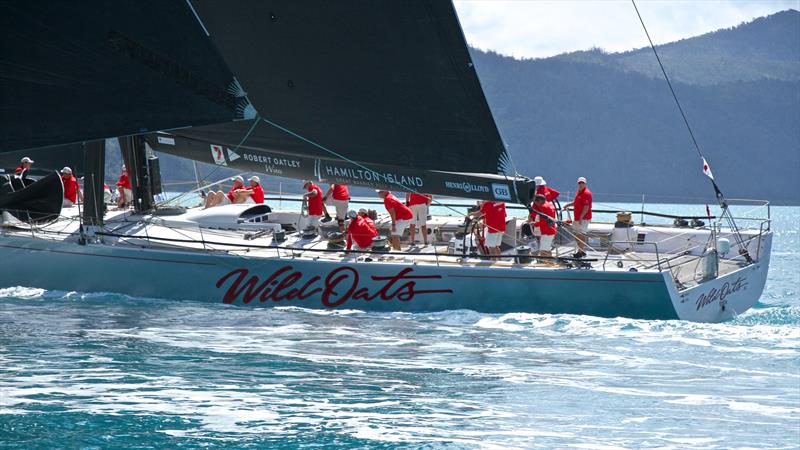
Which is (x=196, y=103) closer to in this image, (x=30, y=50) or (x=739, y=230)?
(x=30, y=50)

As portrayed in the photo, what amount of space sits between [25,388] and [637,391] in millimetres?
6952

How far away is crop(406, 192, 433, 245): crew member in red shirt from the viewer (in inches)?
742

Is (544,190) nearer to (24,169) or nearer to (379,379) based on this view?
(379,379)

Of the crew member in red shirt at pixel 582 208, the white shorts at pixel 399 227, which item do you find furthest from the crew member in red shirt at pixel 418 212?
the crew member in red shirt at pixel 582 208

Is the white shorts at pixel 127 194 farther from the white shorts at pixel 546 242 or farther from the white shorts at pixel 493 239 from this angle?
the white shorts at pixel 546 242

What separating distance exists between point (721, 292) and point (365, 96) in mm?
6747

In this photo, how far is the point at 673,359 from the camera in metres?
13.7

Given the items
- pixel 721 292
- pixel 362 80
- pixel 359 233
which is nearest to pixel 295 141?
pixel 362 80

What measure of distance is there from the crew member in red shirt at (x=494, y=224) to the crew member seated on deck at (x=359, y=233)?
6.28 feet

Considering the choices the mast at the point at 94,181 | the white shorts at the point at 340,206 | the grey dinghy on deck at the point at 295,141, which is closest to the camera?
the grey dinghy on deck at the point at 295,141

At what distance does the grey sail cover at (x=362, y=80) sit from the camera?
16453mm

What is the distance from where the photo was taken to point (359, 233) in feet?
57.9

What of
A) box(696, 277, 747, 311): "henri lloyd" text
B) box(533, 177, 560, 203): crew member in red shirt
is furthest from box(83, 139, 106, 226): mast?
box(696, 277, 747, 311): "henri lloyd" text

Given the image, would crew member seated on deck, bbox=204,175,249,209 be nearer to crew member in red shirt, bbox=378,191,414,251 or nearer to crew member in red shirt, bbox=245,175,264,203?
crew member in red shirt, bbox=245,175,264,203
